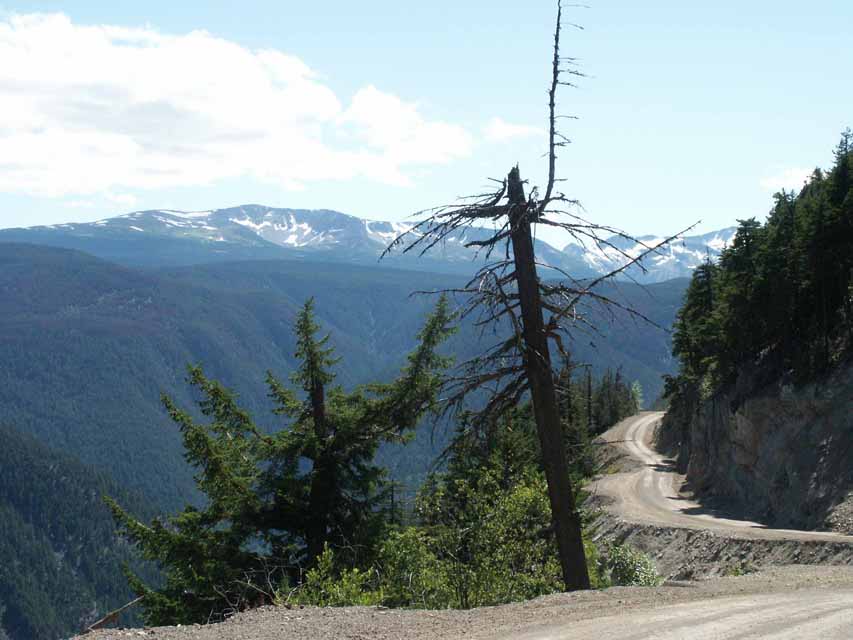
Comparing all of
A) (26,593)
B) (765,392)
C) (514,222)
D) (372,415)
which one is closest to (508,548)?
(372,415)

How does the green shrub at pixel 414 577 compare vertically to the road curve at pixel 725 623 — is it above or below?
below

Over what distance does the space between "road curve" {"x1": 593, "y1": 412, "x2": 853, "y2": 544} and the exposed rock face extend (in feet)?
5.49

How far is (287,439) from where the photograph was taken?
1798 cm

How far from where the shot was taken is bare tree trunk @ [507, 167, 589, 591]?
11.2 m

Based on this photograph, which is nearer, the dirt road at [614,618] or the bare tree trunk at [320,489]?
the dirt road at [614,618]

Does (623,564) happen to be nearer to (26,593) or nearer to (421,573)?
(421,573)

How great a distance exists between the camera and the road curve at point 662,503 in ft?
100

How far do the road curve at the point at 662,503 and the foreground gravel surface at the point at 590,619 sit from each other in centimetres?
1214

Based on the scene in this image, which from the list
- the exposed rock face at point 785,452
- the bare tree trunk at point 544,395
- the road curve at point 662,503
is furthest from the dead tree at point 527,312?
the exposed rock face at point 785,452

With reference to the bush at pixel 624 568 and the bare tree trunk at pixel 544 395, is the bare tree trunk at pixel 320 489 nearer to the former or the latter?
the bush at pixel 624 568

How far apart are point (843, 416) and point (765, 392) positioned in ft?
29.4

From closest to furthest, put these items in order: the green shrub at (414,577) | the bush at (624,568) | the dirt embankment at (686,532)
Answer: the green shrub at (414,577), the bush at (624,568), the dirt embankment at (686,532)

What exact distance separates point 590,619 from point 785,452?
36015 millimetres

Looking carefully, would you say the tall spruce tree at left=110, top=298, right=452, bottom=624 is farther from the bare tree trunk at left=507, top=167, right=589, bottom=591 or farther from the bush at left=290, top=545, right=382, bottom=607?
the bare tree trunk at left=507, top=167, right=589, bottom=591
